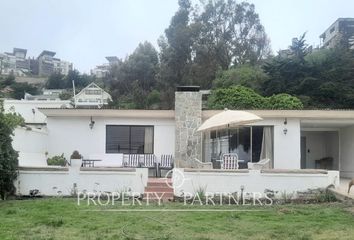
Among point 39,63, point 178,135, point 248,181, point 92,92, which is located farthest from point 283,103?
point 39,63

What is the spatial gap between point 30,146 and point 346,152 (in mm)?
13553

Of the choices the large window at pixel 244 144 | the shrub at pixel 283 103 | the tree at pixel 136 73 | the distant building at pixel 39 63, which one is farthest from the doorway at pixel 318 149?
the distant building at pixel 39 63

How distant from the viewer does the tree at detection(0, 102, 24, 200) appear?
1240 centimetres

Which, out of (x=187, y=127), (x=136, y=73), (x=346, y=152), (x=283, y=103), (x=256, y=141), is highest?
(x=136, y=73)

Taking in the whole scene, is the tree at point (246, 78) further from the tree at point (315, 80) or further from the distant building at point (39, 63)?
the distant building at point (39, 63)

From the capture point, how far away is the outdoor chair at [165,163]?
1814 cm

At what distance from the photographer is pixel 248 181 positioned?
12906mm

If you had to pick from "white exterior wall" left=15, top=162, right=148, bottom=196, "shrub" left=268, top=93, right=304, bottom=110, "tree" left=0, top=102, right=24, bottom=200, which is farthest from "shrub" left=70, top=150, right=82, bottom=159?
"shrub" left=268, top=93, right=304, bottom=110

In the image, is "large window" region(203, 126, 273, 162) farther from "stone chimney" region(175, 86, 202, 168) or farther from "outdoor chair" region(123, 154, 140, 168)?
"outdoor chair" region(123, 154, 140, 168)

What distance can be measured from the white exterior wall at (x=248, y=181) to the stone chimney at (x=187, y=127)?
5684mm

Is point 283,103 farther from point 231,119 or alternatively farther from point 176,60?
point 176,60

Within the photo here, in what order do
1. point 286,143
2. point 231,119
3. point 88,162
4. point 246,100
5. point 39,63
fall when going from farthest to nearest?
point 39,63 < point 246,100 < point 286,143 < point 88,162 < point 231,119

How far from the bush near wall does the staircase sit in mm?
16313

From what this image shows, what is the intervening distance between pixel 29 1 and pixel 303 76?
78.2ft
